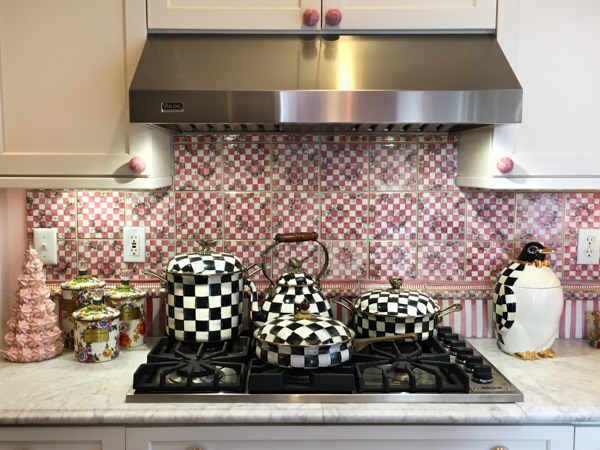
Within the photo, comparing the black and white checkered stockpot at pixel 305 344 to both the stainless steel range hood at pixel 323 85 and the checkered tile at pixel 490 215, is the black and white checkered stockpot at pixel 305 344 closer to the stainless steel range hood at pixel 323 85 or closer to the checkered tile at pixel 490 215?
the stainless steel range hood at pixel 323 85

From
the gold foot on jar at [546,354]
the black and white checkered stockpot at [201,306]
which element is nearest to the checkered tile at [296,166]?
the black and white checkered stockpot at [201,306]

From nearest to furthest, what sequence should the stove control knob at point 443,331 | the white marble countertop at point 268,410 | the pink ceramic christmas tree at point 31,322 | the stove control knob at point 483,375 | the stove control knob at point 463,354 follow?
the white marble countertop at point 268,410 → the stove control knob at point 483,375 → the stove control knob at point 463,354 → the pink ceramic christmas tree at point 31,322 → the stove control knob at point 443,331

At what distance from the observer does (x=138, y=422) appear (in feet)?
4.67

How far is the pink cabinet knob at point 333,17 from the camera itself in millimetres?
1612

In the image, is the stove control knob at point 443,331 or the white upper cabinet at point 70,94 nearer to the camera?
the white upper cabinet at point 70,94

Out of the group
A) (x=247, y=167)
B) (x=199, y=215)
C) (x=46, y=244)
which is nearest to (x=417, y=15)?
(x=247, y=167)

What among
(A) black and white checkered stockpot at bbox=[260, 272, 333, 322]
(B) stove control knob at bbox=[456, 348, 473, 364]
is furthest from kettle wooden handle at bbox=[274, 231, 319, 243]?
(B) stove control knob at bbox=[456, 348, 473, 364]

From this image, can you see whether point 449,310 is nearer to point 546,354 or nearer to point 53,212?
point 546,354

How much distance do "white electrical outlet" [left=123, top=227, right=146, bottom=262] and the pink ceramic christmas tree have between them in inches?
11.8

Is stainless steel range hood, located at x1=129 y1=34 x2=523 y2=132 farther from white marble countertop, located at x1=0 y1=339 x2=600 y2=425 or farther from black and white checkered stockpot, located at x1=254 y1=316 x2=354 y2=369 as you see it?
white marble countertop, located at x1=0 y1=339 x2=600 y2=425

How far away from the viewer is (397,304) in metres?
1.71

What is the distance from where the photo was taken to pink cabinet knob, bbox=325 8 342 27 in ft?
5.29

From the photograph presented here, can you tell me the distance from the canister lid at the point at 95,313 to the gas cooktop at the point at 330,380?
0.57 feet

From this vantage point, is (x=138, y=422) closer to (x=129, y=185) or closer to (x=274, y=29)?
(x=129, y=185)
